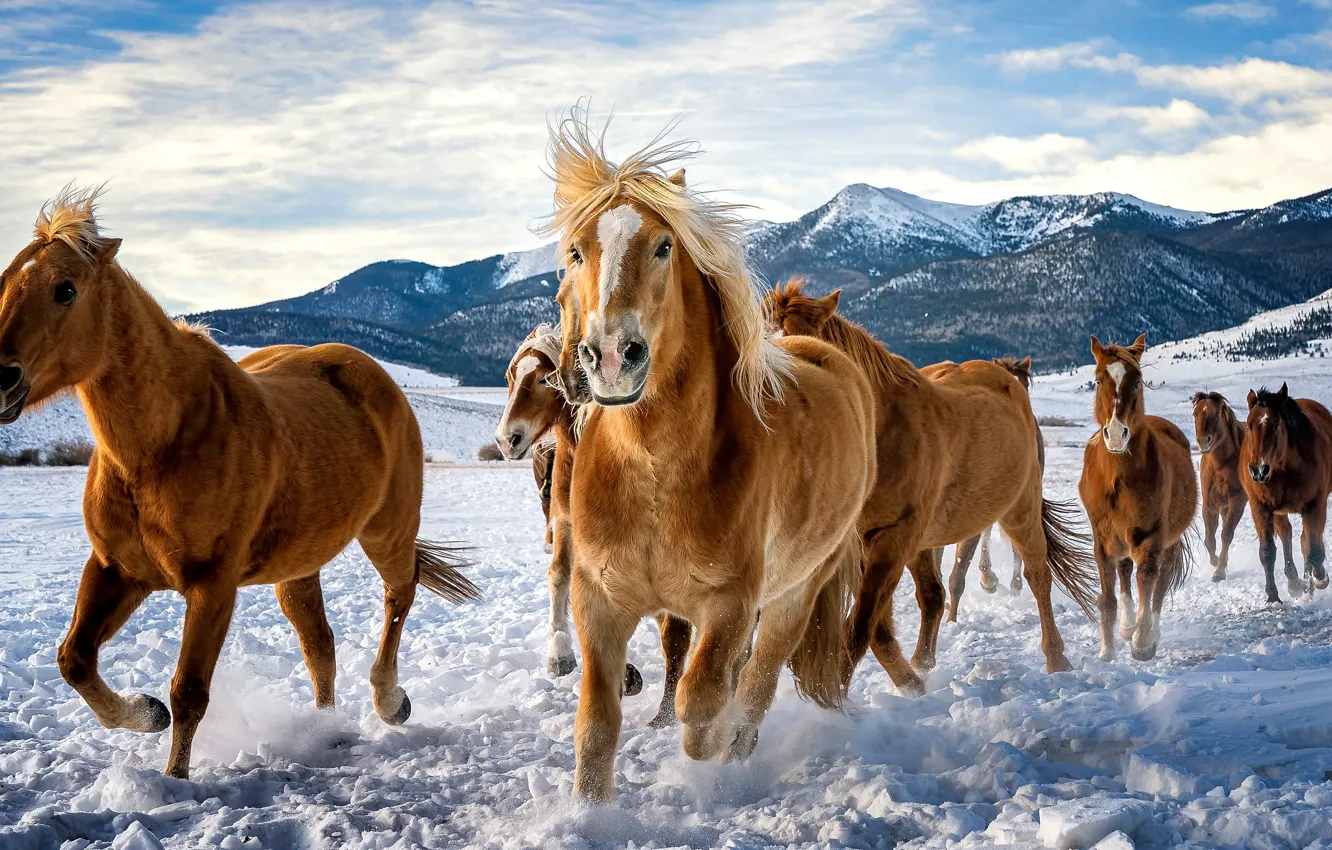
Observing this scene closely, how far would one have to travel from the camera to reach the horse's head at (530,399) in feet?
23.9

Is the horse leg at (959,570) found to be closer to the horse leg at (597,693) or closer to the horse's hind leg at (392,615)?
the horse's hind leg at (392,615)

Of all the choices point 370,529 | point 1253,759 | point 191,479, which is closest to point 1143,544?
point 1253,759

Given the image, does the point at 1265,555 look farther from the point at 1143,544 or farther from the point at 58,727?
the point at 58,727

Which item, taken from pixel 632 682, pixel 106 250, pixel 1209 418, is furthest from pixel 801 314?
pixel 1209 418

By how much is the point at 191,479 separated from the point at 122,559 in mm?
425

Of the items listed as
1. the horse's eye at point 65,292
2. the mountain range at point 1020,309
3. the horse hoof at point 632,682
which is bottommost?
the horse hoof at point 632,682

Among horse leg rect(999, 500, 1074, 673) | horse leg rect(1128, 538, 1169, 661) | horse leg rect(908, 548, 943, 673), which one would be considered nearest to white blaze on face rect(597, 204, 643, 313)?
horse leg rect(908, 548, 943, 673)

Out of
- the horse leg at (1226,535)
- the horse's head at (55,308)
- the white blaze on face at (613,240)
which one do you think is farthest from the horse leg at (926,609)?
the horse leg at (1226,535)

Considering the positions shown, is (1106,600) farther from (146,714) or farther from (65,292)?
(65,292)

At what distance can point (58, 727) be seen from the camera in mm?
5211

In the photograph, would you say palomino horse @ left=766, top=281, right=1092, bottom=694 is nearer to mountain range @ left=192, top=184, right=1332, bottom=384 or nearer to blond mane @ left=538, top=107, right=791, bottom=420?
blond mane @ left=538, top=107, right=791, bottom=420

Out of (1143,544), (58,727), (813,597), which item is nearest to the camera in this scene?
(813,597)

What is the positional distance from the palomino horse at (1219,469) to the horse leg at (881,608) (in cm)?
765

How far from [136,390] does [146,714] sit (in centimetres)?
138
